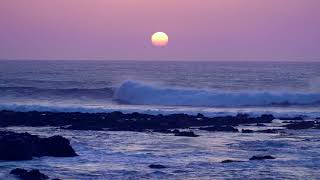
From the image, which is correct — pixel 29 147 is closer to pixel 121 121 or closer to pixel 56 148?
pixel 56 148

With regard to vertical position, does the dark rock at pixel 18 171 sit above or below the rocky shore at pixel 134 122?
below

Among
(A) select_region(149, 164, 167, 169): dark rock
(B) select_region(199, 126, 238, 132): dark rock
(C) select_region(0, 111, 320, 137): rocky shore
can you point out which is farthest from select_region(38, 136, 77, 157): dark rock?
(B) select_region(199, 126, 238, 132): dark rock

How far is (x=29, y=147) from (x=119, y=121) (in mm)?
13816

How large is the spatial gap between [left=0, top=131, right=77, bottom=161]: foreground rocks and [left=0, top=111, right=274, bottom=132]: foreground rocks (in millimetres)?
9770

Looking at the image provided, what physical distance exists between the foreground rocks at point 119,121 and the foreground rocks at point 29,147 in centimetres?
977

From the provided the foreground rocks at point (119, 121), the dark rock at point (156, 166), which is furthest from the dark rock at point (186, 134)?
the dark rock at point (156, 166)

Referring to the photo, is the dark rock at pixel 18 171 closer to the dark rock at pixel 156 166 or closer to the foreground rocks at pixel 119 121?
the dark rock at pixel 156 166

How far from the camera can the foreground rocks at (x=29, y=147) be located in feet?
77.0

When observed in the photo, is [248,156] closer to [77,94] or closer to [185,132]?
[185,132]

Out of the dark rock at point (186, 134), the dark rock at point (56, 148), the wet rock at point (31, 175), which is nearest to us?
the wet rock at point (31, 175)

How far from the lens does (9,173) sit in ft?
68.9

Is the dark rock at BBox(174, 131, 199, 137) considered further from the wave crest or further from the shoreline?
the wave crest

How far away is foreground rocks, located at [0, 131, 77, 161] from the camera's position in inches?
924

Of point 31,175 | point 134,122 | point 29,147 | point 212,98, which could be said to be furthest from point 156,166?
point 212,98
